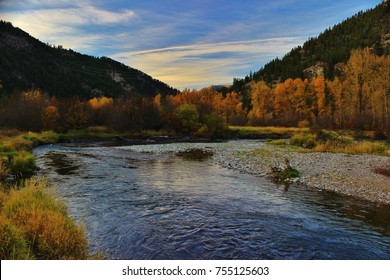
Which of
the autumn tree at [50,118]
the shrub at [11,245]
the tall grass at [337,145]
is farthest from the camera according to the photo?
the autumn tree at [50,118]

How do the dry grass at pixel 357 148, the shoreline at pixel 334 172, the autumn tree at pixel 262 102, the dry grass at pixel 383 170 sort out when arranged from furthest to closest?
the autumn tree at pixel 262 102 < the dry grass at pixel 357 148 < the dry grass at pixel 383 170 < the shoreline at pixel 334 172

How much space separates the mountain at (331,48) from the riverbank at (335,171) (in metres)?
102

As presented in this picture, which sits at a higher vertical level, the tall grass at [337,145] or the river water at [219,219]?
the tall grass at [337,145]

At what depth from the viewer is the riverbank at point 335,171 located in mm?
14984

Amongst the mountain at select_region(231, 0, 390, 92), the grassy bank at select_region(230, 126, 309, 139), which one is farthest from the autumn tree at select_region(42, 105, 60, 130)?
the mountain at select_region(231, 0, 390, 92)

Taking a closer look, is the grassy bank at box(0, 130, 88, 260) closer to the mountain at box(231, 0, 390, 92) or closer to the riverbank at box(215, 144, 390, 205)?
the riverbank at box(215, 144, 390, 205)

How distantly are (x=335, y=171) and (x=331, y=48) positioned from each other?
159745 mm

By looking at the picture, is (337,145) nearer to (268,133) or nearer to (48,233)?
(268,133)

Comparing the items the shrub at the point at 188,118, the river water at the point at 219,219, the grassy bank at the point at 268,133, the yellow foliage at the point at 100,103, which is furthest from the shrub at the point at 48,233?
the yellow foliage at the point at 100,103

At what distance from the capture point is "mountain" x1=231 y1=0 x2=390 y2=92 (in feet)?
440

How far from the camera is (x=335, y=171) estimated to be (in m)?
19.6

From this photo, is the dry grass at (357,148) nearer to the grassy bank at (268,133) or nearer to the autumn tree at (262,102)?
the grassy bank at (268,133)
